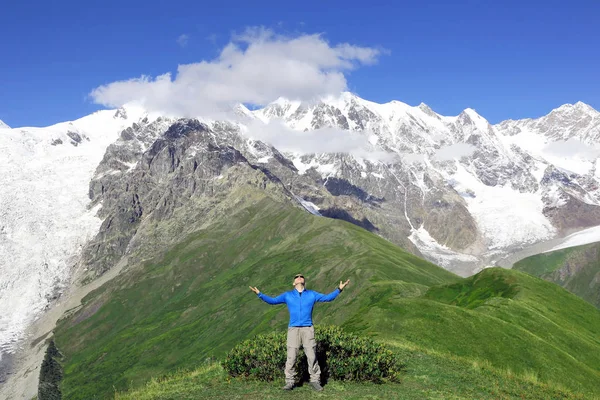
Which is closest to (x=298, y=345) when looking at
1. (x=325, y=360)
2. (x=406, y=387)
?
(x=325, y=360)

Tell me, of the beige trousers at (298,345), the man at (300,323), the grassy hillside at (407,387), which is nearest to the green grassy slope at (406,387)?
the grassy hillside at (407,387)

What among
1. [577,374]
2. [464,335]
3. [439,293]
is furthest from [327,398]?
[439,293]

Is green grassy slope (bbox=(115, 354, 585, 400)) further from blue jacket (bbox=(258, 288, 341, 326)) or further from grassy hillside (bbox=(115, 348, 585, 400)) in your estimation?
blue jacket (bbox=(258, 288, 341, 326))

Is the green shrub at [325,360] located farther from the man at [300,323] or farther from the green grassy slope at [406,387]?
the man at [300,323]

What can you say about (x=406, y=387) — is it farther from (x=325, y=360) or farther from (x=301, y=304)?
(x=301, y=304)

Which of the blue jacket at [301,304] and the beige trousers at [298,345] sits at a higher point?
the blue jacket at [301,304]

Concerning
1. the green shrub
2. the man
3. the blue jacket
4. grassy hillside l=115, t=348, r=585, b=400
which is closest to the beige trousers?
the man

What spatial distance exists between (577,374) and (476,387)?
122 feet

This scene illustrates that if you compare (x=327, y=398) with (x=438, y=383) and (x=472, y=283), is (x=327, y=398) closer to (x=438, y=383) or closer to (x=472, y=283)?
(x=438, y=383)

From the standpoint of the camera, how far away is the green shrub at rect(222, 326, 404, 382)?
3128 cm

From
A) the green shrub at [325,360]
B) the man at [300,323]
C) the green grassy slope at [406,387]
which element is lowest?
the green grassy slope at [406,387]

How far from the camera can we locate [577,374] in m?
64.8

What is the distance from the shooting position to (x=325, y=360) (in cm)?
3170

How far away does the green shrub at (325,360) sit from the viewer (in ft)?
103
